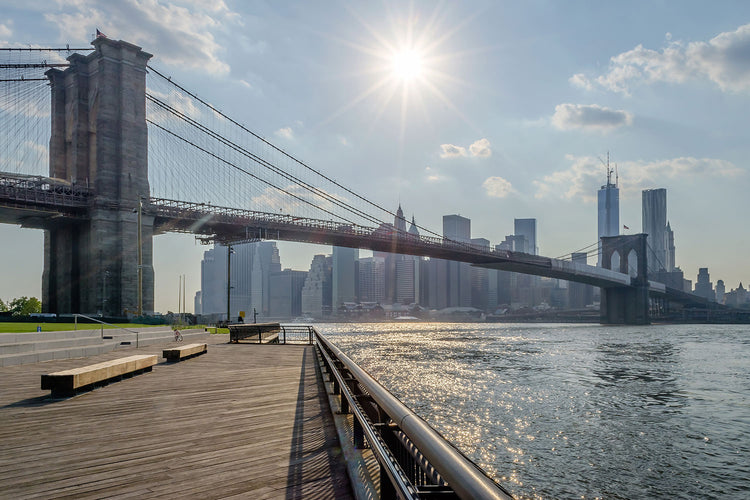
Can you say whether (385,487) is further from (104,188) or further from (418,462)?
(104,188)

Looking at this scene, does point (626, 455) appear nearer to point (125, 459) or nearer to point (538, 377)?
point (125, 459)

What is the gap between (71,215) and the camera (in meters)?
47.3

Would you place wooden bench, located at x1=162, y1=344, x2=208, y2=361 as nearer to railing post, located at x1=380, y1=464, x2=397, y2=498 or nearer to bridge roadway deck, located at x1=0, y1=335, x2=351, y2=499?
bridge roadway deck, located at x1=0, y1=335, x2=351, y2=499

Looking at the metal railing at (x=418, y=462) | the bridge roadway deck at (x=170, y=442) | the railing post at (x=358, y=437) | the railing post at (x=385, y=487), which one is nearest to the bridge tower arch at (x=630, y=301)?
the bridge roadway deck at (x=170, y=442)

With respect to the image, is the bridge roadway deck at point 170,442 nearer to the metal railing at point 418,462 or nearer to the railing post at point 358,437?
the railing post at point 358,437

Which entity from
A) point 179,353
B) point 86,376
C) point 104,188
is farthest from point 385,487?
point 104,188

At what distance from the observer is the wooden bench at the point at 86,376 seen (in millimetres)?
8453

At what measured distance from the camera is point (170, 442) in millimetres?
5828

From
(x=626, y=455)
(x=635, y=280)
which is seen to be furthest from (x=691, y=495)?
(x=635, y=280)

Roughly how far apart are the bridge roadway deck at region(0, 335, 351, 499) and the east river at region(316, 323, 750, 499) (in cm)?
421

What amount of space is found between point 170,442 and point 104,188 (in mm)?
46823

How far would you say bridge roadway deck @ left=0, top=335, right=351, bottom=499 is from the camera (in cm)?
435

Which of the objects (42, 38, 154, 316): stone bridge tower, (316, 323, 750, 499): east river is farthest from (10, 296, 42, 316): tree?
(316, 323, 750, 499): east river

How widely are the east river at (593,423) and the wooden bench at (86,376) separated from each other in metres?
7.05
